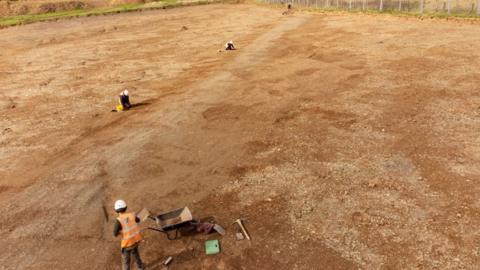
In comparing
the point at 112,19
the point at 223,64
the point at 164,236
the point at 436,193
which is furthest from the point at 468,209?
the point at 112,19

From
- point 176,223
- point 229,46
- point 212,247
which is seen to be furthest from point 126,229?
point 229,46

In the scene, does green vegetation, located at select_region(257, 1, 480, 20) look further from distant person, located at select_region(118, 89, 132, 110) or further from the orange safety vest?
the orange safety vest

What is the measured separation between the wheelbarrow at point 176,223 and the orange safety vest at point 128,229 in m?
1.07

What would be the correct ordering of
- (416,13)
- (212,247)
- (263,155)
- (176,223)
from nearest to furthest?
(212,247) < (176,223) < (263,155) < (416,13)

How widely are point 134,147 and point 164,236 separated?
5.74m

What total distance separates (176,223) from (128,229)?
1.58 m

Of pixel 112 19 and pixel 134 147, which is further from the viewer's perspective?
pixel 112 19

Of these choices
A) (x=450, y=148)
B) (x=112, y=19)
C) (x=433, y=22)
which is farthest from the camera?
(x=112, y=19)

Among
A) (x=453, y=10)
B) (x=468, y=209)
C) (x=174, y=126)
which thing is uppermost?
(x=453, y=10)

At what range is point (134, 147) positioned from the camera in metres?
14.7

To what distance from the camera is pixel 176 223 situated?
9453mm

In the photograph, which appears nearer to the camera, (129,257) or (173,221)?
(129,257)

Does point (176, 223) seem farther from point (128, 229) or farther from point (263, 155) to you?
point (263, 155)

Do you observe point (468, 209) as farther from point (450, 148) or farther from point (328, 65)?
point (328, 65)
